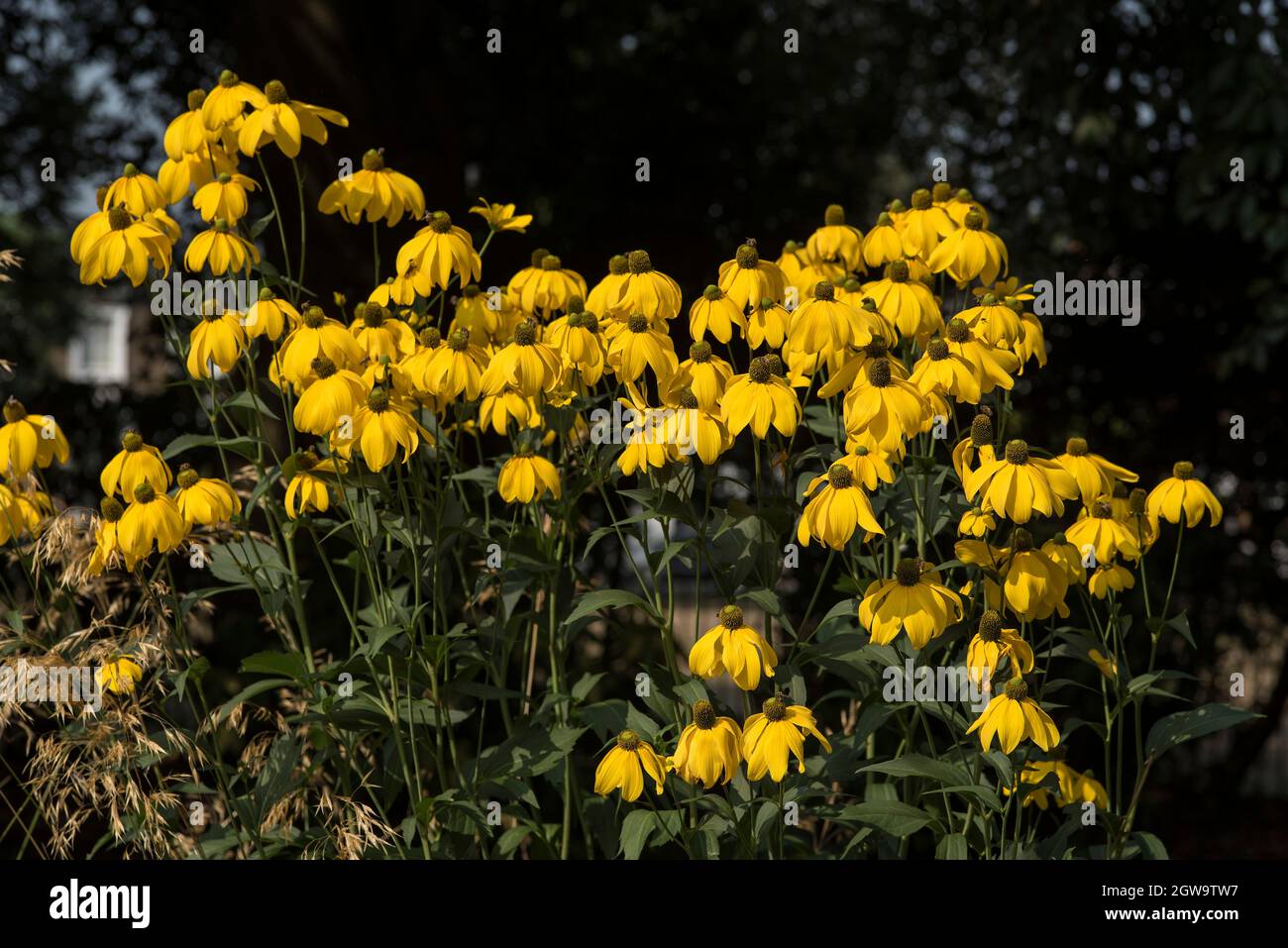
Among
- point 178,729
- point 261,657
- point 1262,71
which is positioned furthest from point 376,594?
point 1262,71

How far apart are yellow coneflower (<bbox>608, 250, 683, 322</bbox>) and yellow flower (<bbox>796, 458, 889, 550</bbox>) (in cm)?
39

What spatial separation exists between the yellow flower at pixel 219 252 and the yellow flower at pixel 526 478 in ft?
1.76

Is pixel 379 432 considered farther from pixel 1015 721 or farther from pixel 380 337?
pixel 1015 721

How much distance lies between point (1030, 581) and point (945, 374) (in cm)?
33

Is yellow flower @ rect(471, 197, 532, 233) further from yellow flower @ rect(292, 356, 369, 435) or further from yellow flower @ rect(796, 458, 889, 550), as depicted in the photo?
yellow flower @ rect(796, 458, 889, 550)

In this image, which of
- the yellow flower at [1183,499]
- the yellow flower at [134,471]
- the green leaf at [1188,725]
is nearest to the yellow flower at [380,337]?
the yellow flower at [134,471]

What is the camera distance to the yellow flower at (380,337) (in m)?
2.17

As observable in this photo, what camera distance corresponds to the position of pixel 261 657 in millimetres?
2164

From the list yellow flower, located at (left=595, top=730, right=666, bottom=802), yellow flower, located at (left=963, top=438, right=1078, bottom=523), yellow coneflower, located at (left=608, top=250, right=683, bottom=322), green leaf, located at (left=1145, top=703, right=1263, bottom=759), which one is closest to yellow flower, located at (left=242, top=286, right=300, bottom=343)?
yellow coneflower, located at (left=608, top=250, right=683, bottom=322)

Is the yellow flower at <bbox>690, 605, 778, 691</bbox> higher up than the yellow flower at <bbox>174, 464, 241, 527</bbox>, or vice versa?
the yellow flower at <bbox>174, 464, 241, 527</bbox>

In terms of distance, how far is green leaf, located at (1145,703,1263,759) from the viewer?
2141 millimetres
